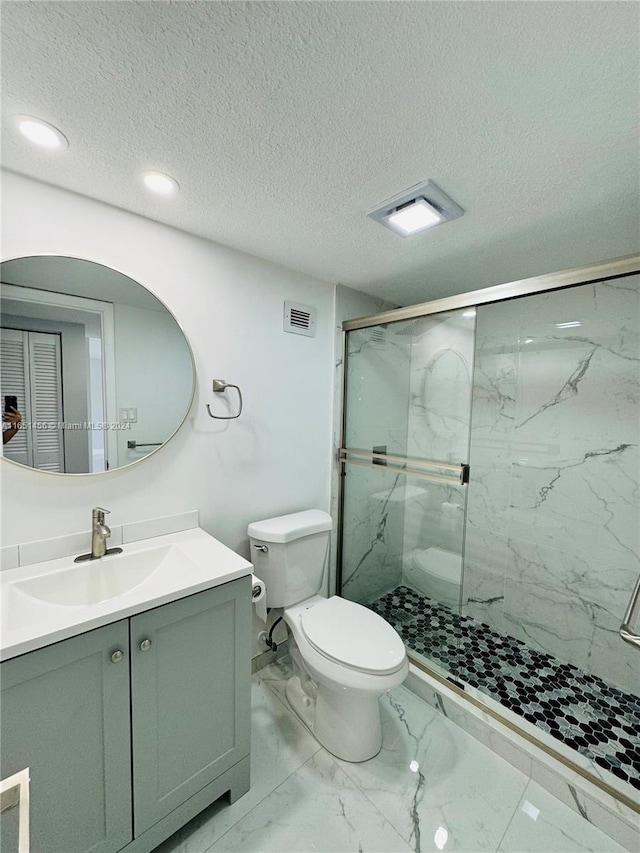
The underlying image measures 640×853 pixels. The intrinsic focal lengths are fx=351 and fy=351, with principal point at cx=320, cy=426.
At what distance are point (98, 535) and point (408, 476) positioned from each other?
1.62 m

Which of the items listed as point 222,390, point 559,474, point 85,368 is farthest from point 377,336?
point 85,368

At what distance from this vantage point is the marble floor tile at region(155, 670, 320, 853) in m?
1.17

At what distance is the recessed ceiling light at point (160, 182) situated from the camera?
1166mm

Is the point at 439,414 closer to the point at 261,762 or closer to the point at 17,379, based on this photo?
the point at 261,762

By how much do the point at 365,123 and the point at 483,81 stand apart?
0.94 feet

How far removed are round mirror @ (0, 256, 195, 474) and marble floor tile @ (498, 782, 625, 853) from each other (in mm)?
1904

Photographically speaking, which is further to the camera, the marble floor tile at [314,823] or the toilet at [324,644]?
the toilet at [324,644]

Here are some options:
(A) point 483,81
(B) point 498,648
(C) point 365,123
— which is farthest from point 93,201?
(B) point 498,648

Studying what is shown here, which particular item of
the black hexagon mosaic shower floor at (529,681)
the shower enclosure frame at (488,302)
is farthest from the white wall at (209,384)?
the black hexagon mosaic shower floor at (529,681)

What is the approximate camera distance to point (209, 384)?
1628 millimetres

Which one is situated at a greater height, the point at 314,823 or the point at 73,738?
the point at 73,738

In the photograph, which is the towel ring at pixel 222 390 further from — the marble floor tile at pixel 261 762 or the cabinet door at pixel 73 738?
the marble floor tile at pixel 261 762

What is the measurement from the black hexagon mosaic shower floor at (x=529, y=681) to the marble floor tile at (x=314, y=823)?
0.76 m

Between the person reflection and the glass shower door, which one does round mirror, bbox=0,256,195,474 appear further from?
the glass shower door
